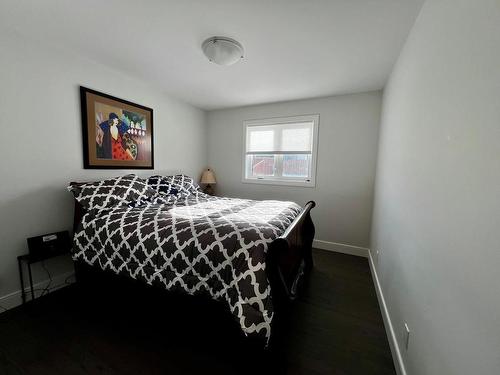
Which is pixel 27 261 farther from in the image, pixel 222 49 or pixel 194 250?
pixel 222 49

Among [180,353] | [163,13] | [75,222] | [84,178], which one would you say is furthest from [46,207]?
[163,13]

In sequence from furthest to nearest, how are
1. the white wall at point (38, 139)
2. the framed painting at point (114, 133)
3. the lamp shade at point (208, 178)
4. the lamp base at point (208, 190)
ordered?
the lamp base at point (208, 190), the lamp shade at point (208, 178), the framed painting at point (114, 133), the white wall at point (38, 139)

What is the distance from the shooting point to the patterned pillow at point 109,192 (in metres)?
1.96

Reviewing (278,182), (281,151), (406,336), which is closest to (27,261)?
(406,336)

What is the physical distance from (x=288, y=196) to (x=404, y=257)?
2164mm

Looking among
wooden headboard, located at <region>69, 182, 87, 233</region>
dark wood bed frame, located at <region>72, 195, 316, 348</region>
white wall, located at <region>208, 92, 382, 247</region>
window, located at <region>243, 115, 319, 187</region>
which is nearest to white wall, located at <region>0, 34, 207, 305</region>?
wooden headboard, located at <region>69, 182, 87, 233</region>

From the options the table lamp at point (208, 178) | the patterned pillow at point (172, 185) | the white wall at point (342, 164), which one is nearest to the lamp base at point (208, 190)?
the table lamp at point (208, 178)

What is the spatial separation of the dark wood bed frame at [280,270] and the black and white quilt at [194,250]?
8 cm

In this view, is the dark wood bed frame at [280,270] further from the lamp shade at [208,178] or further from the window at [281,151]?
the lamp shade at [208,178]

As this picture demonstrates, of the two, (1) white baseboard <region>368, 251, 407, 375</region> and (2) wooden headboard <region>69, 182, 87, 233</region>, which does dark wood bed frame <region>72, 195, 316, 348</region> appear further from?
(1) white baseboard <region>368, 251, 407, 375</region>

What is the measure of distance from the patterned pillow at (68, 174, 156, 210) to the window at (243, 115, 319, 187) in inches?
75.6

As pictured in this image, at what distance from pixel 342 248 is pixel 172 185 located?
2.65 m

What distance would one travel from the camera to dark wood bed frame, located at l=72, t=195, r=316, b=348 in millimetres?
1319

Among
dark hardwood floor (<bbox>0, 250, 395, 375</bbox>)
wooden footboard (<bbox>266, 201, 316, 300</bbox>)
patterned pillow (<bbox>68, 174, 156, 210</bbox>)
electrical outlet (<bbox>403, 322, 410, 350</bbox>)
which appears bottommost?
dark hardwood floor (<bbox>0, 250, 395, 375</bbox>)
